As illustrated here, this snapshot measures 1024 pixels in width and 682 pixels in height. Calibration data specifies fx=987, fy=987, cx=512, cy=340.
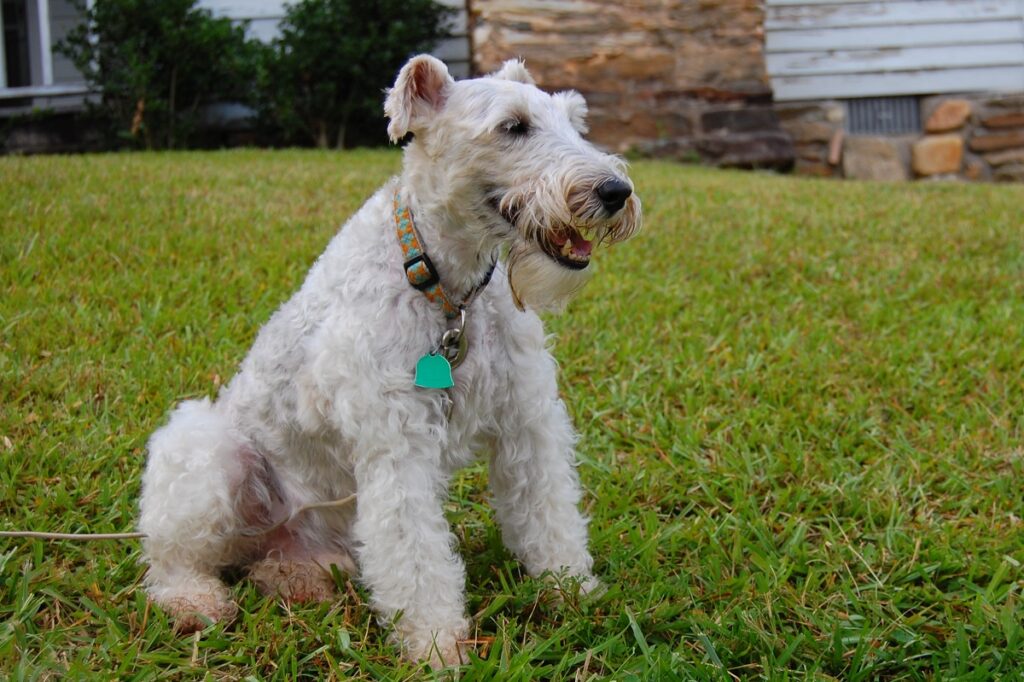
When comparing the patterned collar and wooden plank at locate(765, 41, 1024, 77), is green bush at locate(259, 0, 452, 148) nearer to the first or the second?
wooden plank at locate(765, 41, 1024, 77)

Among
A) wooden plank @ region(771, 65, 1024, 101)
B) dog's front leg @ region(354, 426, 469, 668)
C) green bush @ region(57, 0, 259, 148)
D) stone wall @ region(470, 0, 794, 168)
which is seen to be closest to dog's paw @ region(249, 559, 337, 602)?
dog's front leg @ region(354, 426, 469, 668)

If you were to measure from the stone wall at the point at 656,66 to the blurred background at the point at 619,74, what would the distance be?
0.7 inches

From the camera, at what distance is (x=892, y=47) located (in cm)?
1225

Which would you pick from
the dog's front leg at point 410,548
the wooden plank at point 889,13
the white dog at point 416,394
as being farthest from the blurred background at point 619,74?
the dog's front leg at point 410,548

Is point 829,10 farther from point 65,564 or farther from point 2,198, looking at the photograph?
point 65,564

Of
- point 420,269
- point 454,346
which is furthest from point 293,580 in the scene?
point 420,269

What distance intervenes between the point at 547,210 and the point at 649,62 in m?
8.96

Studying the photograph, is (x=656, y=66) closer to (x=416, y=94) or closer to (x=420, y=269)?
(x=416, y=94)

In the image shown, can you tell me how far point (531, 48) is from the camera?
421 inches

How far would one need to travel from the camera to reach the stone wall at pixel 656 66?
10703mm

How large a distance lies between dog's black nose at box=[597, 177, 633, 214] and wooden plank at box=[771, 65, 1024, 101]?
34.1ft

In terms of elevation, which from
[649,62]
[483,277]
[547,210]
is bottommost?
[483,277]

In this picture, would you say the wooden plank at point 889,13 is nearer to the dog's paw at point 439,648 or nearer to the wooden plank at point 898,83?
the wooden plank at point 898,83

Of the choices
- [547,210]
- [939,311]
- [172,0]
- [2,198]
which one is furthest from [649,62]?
[547,210]
